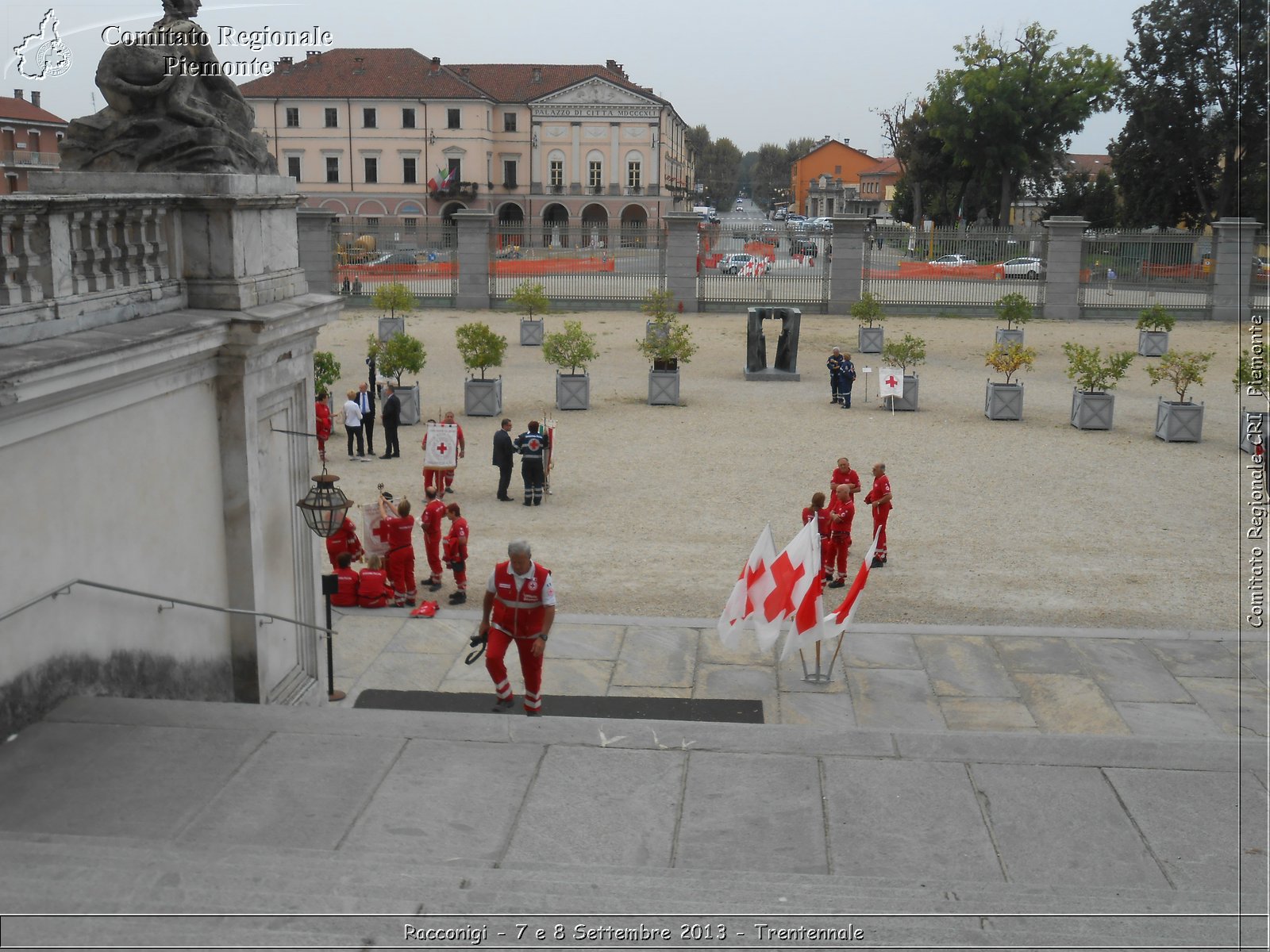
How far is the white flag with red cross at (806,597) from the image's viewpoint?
10.5 metres

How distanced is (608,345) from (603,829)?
90.2 feet

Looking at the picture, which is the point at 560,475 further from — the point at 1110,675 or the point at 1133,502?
the point at 1110,675

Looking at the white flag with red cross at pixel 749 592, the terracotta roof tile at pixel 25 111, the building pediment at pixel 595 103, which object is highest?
the building pediment at pixel 595 103

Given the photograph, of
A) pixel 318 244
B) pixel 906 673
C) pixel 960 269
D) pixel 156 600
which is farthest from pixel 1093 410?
pixel 318 244

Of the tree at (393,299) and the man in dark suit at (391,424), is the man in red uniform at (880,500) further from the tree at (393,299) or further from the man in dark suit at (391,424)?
the tree at (393,299)

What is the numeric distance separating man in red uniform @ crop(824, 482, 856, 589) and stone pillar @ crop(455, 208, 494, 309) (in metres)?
29.5

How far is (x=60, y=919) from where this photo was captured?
4598mm

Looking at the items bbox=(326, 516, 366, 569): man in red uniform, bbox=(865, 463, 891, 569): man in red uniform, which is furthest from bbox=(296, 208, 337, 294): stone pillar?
bbox=(865, 463, 891, 569): man in red uniform

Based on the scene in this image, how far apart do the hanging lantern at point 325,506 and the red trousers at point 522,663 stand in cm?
143

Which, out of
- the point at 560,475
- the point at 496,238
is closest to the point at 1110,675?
the point at 560,475

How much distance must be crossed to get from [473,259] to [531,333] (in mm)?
9051

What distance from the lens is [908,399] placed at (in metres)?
24.0

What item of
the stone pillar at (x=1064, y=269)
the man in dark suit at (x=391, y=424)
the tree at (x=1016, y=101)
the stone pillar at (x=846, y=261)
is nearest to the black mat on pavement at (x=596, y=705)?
the man in dark suit at (x=391, y=424)

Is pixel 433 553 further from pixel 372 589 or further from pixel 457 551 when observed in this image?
pixel 372 589
